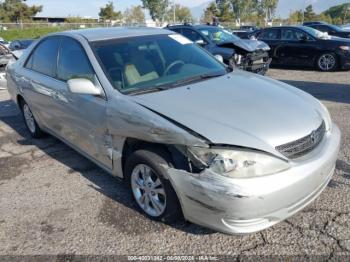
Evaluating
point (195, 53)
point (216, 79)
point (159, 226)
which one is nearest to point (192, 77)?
point (216, 79)

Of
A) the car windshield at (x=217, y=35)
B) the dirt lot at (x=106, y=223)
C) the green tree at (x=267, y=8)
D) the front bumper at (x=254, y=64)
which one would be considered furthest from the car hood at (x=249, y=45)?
the green tree at (x=267, y=8)

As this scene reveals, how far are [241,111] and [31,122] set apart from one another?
3.74 m

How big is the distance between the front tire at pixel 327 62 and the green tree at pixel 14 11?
1925 inches

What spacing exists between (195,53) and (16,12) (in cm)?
5636

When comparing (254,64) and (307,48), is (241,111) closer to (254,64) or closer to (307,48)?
(254,64)

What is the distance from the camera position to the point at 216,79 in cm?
364

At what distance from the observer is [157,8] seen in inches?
2203

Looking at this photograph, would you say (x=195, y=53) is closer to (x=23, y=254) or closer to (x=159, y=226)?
(x=159, y=226)

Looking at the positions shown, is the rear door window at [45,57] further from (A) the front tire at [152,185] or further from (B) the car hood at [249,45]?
(B) the car hood at [249,45]

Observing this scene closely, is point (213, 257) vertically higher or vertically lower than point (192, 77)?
lower

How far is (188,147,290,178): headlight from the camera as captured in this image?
2479 millimetres

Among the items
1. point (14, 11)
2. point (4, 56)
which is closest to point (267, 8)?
point (14, 11)

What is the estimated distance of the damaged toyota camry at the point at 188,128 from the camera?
250cm

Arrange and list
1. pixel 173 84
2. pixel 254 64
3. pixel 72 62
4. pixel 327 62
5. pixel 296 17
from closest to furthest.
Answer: pixel 173 84 → pixel 72 62 → pixel 254 64 → pixel 327 62 → pixel 296 17
